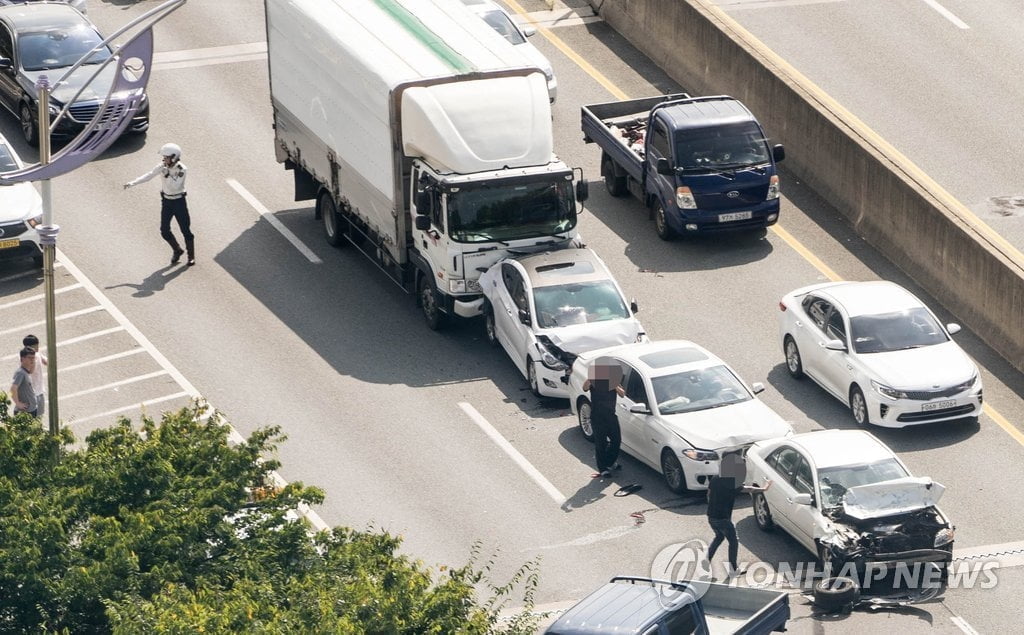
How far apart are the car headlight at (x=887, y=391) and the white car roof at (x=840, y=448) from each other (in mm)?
2288

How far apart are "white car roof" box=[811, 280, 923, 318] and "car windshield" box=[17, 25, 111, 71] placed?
14.0 metres

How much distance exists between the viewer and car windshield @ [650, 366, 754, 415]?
2283 centimetres

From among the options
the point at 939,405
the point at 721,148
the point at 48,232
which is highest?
the point at 48,232

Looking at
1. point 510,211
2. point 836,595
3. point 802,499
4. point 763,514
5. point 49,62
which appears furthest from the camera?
point 49,62

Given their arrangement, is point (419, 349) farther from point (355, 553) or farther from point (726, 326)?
point (355, 553)

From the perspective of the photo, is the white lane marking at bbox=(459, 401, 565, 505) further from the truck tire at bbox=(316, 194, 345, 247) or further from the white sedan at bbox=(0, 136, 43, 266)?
the white sedan at bbox=(0, 136, 43, 266)

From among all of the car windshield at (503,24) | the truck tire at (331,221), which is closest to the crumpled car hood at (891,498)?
the truck tire at (331,221)

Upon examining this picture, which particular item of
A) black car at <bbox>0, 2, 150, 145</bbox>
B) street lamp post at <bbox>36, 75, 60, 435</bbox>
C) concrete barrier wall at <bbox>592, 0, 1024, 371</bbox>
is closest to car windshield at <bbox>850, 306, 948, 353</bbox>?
concrete barrier wall at <bbox>592, 0, 1024, 371</bbox>

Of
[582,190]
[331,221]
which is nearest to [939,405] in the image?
[582,190]

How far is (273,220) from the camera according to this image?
30312mm

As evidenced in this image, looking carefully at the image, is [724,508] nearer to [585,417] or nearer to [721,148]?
[585,417]

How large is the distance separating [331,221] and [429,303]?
10.6 ft

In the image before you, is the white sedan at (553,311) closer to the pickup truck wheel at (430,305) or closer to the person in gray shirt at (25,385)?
the pickup truck wheel at (430,305)

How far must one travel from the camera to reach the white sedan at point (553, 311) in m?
24.6
